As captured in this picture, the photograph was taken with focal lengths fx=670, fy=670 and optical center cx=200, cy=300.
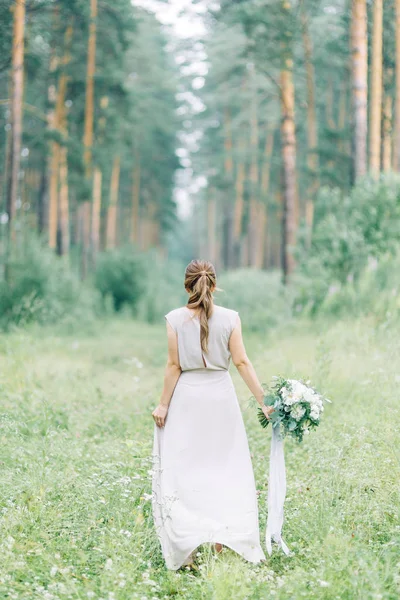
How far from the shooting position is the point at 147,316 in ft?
65.6

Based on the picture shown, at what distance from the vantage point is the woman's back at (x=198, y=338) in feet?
15.1

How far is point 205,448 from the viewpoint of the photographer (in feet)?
15.4

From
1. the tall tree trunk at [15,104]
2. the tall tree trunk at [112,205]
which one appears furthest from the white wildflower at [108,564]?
the tall tree trunk at [112,205]

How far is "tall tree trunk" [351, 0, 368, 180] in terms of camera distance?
46.3 feet

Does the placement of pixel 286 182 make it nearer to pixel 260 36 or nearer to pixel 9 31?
pixel 260 36

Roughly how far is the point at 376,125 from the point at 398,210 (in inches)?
227

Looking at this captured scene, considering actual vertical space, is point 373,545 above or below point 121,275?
below

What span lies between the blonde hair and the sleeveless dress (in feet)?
0.15

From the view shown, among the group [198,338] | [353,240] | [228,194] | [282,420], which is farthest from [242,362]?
[228,194]

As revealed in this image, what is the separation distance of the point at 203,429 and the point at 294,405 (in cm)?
65

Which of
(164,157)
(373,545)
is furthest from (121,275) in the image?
(164,157)

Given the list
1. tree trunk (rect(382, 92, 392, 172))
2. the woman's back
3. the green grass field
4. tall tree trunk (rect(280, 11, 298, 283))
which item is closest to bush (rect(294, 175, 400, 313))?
tall tree trunk (rect(280, 11, 298, 283))

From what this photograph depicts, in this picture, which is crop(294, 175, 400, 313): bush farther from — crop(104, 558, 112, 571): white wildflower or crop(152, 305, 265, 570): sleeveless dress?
crop(104, 558, 112, 571): white wildflower

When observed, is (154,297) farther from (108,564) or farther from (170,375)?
(108,564)
